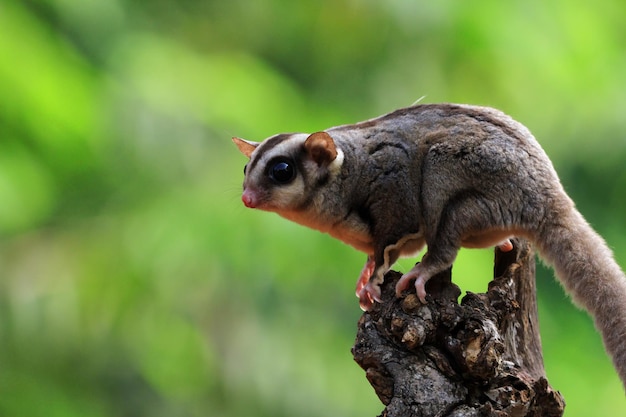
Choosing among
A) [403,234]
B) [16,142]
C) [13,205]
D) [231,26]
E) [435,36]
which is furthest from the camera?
[231,26]

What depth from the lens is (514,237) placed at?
12.9 ft

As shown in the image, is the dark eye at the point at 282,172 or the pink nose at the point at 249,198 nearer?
the pink nose at the point at 249,198

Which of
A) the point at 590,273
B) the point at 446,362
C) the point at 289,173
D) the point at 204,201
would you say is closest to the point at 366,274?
the point at 289,173

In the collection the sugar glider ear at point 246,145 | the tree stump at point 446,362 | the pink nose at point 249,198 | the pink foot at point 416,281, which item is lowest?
the tree stump at point 446,362

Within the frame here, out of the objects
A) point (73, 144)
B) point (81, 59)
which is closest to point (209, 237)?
point (73, 144)

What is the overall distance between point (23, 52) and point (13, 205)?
3.38 feet

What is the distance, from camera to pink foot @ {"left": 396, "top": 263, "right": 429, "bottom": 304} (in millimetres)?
3486

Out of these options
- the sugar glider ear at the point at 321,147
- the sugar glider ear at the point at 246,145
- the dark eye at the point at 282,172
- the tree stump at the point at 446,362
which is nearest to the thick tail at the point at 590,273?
the tree stump at the point at 446,362

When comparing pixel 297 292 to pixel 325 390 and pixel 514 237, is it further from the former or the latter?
pixel 514 237

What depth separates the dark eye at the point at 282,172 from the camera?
13.4 ft

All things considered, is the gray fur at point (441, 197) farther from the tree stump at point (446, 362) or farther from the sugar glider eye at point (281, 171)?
the tree stump at point (446, 362)

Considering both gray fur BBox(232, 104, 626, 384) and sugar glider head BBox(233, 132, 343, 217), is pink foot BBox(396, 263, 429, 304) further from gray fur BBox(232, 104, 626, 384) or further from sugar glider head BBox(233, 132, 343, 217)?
sugar glider head BBox(233, 132, 343, 217)

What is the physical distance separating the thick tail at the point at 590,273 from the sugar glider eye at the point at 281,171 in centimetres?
113

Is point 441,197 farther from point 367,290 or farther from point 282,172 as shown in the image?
point 282,172
